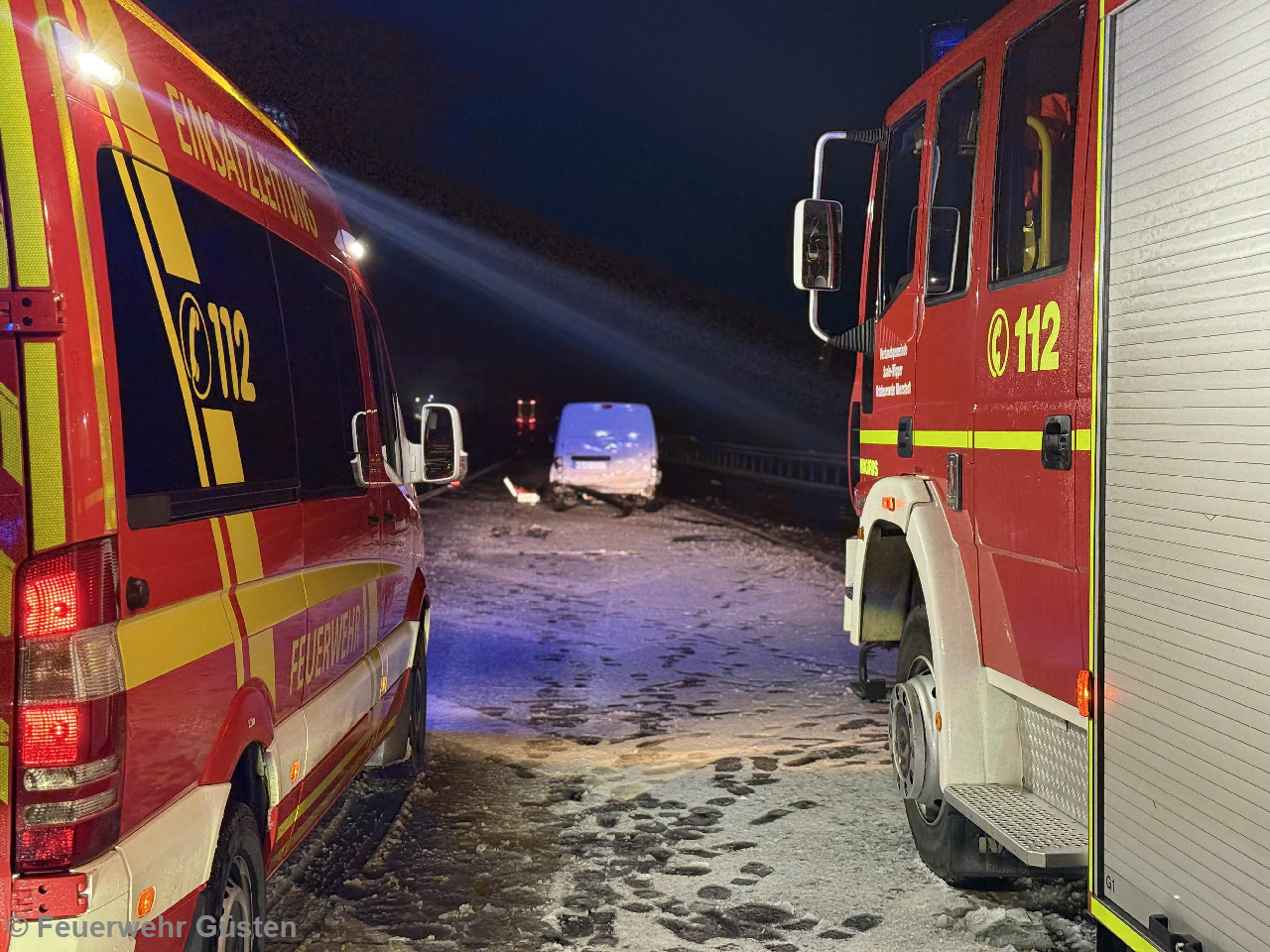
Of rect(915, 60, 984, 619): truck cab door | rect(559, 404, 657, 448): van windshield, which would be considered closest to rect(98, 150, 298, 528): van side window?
rect(915, 60, 984, 619): truck cab door

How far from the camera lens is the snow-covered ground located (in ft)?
14.1

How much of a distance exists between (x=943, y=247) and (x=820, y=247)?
89 centimetres

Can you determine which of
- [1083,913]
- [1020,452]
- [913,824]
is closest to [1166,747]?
[1020,452]

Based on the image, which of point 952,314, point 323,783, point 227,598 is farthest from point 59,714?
point 952,314

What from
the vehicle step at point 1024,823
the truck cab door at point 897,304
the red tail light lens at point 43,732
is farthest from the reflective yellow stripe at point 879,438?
the red tail light lens at point 43,732

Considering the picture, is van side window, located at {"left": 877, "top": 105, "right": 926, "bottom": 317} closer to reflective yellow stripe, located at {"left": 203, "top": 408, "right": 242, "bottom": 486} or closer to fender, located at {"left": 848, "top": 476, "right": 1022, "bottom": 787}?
fender, located at {"left": 848, "top": 476, "right": 1022, "bottom": 787}

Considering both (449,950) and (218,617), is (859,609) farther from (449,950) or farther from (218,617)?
(218,617)

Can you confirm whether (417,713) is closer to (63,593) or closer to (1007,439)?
(1007,439)

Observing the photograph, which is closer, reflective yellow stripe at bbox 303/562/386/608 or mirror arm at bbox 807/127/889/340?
reflective yellow stripe at bbox 303/562/386/608

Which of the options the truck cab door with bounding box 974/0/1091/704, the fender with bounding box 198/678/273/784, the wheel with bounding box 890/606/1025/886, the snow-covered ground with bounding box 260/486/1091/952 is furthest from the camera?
the wheel with bounding box 890/606/1025/886

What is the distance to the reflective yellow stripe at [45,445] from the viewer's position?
7.90 feet

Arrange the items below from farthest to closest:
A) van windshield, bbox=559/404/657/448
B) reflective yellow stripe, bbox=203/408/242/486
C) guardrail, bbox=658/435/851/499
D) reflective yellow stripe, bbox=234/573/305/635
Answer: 1. guardrail, bbox=658/435/851/499
2. van windshield, bbox=559/404/657/448
3. reflective yellow stripe, bbox=234/573/305/635
4. reflective yellow stripe, bbox=203/408/242/486

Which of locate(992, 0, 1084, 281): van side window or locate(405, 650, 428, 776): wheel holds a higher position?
locate(992, 0, 1084, 281): van side window

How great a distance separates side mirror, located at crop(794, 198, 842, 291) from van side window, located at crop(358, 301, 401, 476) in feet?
6.54
